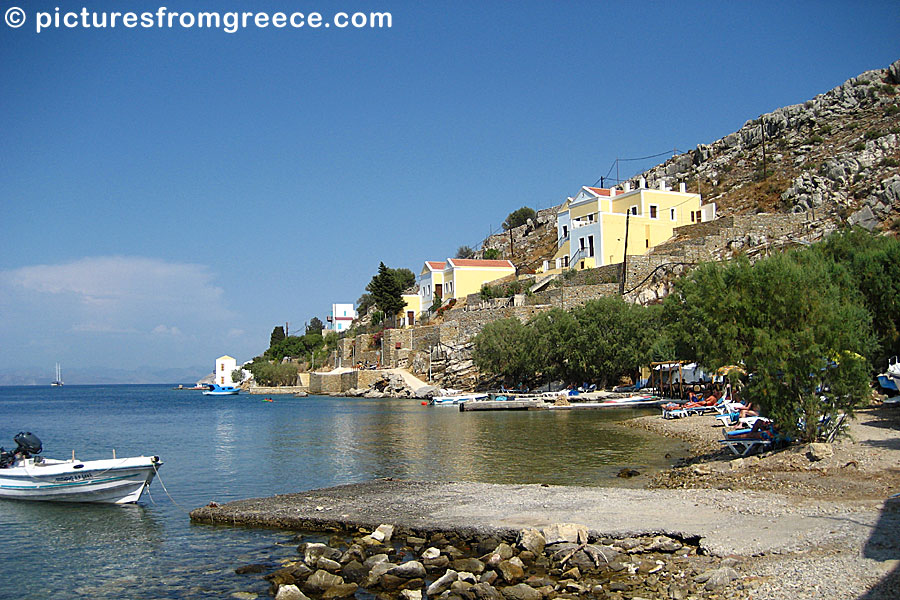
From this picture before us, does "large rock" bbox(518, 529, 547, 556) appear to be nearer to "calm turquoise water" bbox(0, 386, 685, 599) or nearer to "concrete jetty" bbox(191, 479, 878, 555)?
"concrete jetty" bbox(191, 479, 878, 555)

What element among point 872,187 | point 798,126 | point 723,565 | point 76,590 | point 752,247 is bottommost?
→ point 76,590

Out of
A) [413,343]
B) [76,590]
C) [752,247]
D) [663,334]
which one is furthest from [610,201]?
[76,590]

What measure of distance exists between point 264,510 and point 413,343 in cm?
5053

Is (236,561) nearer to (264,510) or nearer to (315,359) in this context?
(264,510)

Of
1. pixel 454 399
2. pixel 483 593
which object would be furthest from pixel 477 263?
pixel 483 593

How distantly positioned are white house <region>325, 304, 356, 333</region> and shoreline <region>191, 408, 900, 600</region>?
88.0 m

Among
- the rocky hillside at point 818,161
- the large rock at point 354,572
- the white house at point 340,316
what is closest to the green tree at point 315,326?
the white house at point 340,316

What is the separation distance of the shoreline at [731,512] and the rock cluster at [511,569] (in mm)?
339

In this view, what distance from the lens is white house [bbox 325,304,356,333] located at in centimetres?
10412

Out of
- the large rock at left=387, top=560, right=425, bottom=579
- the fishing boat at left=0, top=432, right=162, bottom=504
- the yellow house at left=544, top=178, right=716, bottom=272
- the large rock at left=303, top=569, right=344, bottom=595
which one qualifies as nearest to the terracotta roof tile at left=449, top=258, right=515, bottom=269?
the yellow house at left=544, top=178, right=716, bottom=272

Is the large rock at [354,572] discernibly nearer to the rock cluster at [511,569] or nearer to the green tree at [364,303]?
the rock cluster at [511,569]

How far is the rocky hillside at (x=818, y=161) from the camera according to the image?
50194 mm

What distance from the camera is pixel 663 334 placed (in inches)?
1763

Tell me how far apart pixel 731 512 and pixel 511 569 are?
13.8ft
